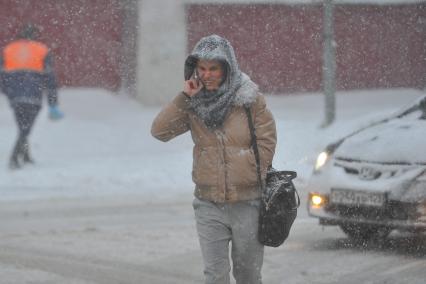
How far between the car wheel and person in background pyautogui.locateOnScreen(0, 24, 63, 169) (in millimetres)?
6829

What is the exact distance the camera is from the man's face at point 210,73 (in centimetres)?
550

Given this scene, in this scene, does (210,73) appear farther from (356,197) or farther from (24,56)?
(24,56)

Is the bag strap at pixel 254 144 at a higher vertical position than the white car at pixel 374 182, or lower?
higher

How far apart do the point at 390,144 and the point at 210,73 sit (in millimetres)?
3754

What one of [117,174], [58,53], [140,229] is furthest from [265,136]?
[58,53]

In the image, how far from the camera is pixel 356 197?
28.3ft

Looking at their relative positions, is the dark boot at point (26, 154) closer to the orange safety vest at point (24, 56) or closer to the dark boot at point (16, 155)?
the dark boot at point (16, 155)

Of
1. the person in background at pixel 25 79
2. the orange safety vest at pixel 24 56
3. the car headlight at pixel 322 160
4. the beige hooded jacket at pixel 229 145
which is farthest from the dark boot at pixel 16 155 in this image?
the beige hooded jacket at pixel 229 145

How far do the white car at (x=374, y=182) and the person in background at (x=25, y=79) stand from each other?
6.75m

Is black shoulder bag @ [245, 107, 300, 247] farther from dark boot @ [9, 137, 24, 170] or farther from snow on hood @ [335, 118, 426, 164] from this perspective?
dark boot @ [9, 137, 24, 170]

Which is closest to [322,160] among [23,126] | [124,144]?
[23,126]

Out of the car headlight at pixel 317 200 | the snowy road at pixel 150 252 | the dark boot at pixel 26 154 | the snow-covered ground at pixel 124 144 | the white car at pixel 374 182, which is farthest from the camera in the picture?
the dark boot at pixel 26 154

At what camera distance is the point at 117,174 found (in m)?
14.4

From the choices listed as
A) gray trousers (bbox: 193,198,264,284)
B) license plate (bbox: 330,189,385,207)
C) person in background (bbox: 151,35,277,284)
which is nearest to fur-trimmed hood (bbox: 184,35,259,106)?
person in background (bbox: 151,35,277,284)
